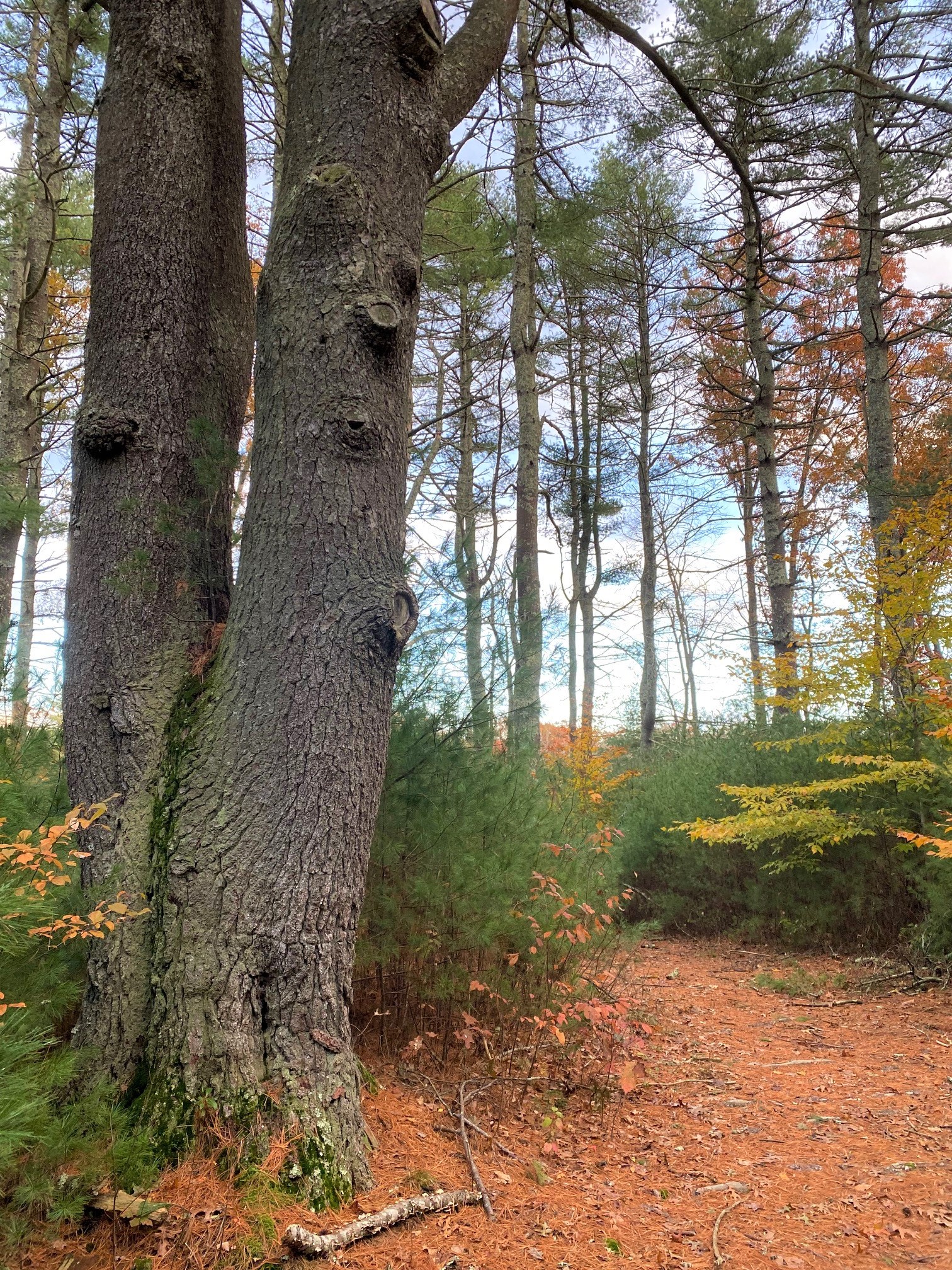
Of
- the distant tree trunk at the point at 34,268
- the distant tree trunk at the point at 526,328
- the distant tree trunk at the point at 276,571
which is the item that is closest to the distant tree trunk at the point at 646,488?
the distant tree trunk at the point at 526,328

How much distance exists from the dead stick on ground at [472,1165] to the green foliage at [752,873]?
159 inches

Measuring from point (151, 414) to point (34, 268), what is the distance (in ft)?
17.2

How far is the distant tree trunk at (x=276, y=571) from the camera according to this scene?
2133mm

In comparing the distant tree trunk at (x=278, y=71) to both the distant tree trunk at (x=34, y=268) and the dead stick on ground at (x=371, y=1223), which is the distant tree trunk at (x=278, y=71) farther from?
the dead stick on ground at (x=371, y=1223)

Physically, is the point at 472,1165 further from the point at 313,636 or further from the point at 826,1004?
the point at 826,1004

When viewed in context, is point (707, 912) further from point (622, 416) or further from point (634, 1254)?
point (622, 416)

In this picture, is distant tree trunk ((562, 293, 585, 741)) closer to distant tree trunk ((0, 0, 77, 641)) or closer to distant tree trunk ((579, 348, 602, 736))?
distant tree trunk ((579, 348, 602, 736))

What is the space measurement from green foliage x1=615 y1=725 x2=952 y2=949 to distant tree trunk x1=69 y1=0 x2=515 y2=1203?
4962 millimetres

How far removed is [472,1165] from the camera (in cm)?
244

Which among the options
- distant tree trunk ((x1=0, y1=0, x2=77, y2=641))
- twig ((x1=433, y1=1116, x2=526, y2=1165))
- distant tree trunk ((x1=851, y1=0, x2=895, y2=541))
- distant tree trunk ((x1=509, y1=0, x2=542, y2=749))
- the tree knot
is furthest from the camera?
distant tree trunk ((x1=851, y1=0, x2=895, y2=541))

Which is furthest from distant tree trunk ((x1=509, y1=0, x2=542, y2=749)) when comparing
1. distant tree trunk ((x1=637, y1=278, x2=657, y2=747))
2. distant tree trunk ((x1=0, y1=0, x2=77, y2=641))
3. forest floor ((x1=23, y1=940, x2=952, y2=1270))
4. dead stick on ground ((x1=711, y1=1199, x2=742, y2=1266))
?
distant tree trunk ((x1=637, y1=278, x2=657, y2=747))

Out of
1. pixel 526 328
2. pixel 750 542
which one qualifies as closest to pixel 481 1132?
pixel 526 328

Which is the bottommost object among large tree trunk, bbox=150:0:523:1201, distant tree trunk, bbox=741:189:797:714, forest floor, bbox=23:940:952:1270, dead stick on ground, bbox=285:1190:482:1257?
forest floor, bbox=23:940:952:1270

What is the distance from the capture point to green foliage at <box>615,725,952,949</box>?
614 centimetres
